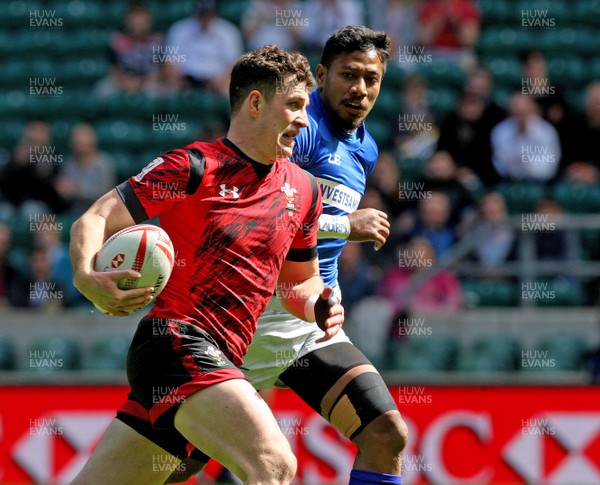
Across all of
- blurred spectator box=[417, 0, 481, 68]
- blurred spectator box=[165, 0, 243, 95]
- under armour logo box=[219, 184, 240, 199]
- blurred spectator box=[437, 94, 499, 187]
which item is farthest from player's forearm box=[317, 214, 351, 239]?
blurred spectator box=[417, 0, 481, 68]

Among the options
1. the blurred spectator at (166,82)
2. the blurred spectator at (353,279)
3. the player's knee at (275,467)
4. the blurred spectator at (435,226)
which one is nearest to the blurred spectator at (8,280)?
the blurred spectator at (166,82)

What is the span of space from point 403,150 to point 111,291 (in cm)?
818

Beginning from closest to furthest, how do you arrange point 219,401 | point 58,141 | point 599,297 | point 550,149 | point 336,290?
point 219,401
point 336,290
point 599,297
point 550,149
point 58,141

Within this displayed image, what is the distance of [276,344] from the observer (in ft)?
18.8

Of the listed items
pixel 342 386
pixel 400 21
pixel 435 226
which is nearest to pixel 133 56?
pixel 400 21

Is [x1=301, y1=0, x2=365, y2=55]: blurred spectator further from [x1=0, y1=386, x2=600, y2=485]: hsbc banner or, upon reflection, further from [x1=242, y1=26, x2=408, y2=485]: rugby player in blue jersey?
[x1=242, y1=26, x2=408, y2=485]: rugby player in blue jersey

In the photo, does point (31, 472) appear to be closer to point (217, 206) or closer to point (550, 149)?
point (217, 206)

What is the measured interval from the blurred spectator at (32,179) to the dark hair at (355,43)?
21.1 ft

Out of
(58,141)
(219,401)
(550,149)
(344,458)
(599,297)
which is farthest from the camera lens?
(58,141)

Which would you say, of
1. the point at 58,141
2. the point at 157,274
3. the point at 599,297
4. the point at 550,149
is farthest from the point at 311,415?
→ the point at 58,141

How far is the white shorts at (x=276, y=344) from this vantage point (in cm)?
A: 573

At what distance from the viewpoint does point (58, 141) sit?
43.6 ft

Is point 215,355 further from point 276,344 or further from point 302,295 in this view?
point 276,344

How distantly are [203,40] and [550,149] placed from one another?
14.5 ft
